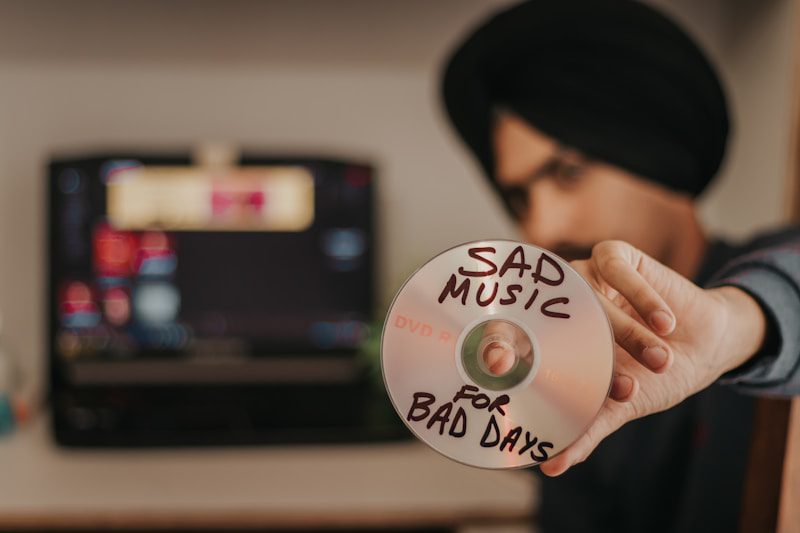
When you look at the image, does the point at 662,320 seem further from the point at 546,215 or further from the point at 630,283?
the point at 546,215

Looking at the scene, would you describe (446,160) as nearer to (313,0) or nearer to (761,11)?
(313,0)

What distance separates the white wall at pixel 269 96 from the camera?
4.67ft

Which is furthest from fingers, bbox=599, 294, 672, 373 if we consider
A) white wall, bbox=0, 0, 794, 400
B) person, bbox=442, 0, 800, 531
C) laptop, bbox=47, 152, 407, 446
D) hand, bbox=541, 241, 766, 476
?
white wall, bbox=0, 0, 794, 400

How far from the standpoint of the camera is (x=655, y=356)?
0.25 metres

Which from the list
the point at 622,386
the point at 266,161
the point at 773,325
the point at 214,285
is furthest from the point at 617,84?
the point at 214,285

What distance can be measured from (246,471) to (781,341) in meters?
0.94

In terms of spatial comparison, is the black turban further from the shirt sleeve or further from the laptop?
the laptop

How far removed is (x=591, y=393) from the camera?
232 millimetres

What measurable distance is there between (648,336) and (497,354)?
0.23 feet

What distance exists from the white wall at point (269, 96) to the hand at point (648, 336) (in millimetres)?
1136

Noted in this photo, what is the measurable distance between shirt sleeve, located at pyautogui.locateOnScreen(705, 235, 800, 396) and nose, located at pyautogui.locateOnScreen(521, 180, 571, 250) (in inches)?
10.1

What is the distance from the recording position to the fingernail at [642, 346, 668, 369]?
25cm

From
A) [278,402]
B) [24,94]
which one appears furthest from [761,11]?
[24,94]

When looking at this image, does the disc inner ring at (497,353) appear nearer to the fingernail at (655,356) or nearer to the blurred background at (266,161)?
the fingernail at (655,356)
